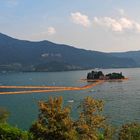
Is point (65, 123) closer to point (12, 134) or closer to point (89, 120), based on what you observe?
point (89, 120)

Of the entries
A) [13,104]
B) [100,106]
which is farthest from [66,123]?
[13,104]

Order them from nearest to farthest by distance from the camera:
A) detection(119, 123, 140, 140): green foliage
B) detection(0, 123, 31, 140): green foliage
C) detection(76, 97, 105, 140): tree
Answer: detection(76, 97, 105, 140): tree
detection(119, 123, 140, 140): green foliage
detection(0, 123, 31, 140): green foliage

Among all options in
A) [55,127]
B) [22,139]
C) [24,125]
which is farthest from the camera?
[24,125]

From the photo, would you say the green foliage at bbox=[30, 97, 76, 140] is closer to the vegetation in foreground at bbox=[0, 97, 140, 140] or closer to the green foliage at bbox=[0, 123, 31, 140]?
the vegetation in foreground at bbox=[0, 97, 140, 140]

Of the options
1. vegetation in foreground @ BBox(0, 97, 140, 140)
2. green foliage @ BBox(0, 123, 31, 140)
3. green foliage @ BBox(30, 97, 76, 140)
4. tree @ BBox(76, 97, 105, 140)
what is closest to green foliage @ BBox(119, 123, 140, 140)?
vegetation in foreground @ BBox(0, 97, 140, 140)

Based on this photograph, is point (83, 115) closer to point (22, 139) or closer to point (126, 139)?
point (126, 139)

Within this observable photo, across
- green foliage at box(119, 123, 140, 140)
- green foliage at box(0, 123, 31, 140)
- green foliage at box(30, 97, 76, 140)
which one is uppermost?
green foliage at box(30, 97, 76, 140)

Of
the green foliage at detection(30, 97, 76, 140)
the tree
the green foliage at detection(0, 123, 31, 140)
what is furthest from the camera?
the green foliage at detection(0, 123, 31, 140)

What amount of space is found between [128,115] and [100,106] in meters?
55.6

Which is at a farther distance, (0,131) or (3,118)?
(3,118)

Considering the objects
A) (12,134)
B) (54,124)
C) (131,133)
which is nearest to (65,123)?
(54,124)

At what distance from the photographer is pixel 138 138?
39938mm

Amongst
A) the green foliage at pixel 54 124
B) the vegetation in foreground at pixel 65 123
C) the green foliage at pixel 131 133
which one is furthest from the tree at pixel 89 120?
the green foliage at pixel 131 133

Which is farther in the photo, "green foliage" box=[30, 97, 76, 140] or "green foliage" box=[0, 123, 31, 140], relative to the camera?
"green foliage" box=[0, 123, 31, 140]
